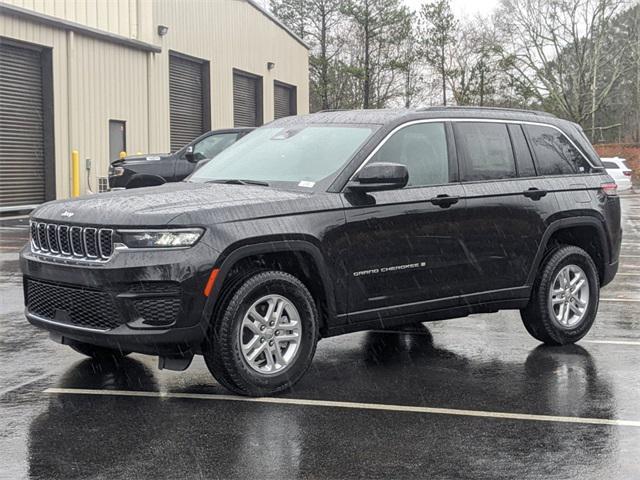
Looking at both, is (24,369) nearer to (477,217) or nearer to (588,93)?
(477,217)

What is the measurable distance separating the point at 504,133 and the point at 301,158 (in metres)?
1.77

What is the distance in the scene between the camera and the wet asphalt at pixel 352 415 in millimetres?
4836

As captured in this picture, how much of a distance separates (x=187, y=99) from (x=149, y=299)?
27281mm

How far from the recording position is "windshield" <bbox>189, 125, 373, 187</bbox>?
6.89 metres

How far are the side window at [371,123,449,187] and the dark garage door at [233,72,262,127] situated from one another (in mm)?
29176

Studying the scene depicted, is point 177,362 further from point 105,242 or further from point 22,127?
point 22,127

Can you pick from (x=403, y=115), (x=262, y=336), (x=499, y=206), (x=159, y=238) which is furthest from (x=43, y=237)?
(x=499, y=206)

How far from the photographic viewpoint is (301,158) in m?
7.07

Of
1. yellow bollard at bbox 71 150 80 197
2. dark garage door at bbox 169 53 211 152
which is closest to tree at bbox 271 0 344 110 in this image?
dark garage door at bbox 169 53 211 152

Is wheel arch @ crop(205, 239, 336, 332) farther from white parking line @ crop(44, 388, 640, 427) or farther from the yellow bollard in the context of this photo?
the yellow bollard

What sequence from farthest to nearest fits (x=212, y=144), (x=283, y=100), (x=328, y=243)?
(x=283, y=100)
(x=212, y=144)
(x=328, y=243)

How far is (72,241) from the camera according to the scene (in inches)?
243

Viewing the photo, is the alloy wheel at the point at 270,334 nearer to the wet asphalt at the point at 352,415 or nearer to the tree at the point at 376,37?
the wet asphalt at the point at 352,415

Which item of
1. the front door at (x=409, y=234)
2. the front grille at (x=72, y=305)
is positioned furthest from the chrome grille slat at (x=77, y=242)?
the front door at (x=409, y=234)
